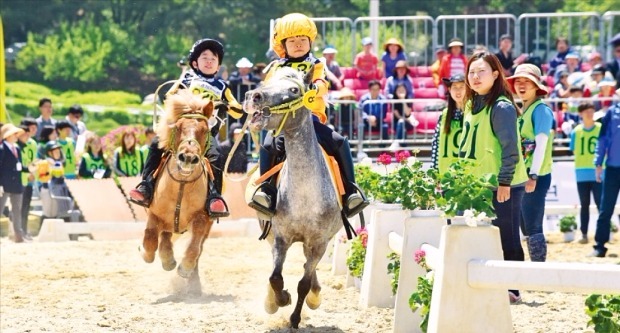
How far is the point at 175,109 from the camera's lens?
11.0 metres

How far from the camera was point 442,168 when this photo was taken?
35.8 ft

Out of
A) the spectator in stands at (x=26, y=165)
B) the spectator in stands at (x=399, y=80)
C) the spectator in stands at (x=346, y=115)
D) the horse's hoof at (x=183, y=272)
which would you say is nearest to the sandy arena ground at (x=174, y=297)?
the horse's hoof at (x=183, y=272)

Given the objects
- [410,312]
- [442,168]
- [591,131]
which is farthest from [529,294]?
[591,131]

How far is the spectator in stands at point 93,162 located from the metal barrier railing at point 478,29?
6.20m

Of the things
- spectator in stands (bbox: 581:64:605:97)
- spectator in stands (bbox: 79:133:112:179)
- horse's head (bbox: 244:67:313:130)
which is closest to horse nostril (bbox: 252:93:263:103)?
horse's head (bbox: 244:67:313:130)

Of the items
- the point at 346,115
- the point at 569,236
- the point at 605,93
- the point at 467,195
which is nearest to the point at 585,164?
the point at 569,236

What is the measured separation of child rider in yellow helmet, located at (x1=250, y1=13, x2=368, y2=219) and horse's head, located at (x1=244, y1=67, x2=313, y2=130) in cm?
11

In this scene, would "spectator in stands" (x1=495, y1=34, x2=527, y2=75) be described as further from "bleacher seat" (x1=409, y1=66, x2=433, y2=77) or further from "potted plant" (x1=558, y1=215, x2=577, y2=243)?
"potted plant" (x1=558, y1=215, x2=577, y2=243)

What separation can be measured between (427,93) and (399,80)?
2.90 feet

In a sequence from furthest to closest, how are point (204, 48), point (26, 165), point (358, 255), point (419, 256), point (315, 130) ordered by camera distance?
point (26, 165), point (204, 48), point (358, 255), point (315, 130), point (419, 256)

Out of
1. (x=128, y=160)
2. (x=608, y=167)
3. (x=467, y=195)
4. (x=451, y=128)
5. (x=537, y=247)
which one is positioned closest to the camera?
(x=467, y=195)

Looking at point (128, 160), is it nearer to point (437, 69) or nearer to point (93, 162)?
point (93, 162)

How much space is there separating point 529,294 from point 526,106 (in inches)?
65.3

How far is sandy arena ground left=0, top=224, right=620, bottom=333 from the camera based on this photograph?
9758 millimetres
